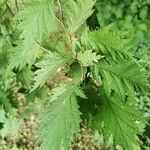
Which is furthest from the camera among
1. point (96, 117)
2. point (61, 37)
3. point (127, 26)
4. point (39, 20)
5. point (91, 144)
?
point (127, 26)

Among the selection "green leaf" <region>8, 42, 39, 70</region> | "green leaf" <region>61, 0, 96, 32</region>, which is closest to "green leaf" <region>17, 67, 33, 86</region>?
"green leaf" <region>8, 42, 39, 70</region>

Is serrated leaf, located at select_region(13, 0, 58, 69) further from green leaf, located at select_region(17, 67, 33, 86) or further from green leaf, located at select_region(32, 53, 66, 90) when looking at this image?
green leaf, located at select_region(17, 67, 33, 86)

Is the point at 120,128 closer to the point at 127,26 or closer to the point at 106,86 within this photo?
the point at 106,86

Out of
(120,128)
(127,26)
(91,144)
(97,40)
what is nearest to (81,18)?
(97,40)

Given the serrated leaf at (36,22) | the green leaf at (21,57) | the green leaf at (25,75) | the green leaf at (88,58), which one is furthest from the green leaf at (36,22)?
the green leaf at (25,75)

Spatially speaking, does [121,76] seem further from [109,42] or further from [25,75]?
[25,75]

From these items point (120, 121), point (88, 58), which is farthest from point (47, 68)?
point (120, 121)

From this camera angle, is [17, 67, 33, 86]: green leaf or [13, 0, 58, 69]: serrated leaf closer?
[13, 0, 58, 69]: serrated leaf
